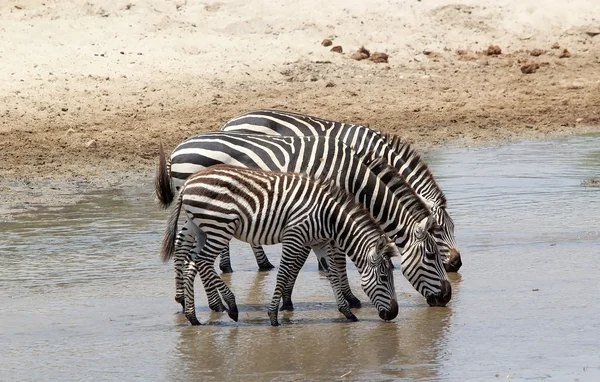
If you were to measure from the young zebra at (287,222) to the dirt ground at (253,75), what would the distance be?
5.09 meters

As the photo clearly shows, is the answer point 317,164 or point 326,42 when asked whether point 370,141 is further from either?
Result: point 326,42

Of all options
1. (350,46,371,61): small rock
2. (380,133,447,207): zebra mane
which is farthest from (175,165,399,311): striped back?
(350,46,371,61): small rock

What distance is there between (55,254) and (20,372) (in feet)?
10.9

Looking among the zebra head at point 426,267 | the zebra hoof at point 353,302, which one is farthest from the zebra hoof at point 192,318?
the zebra head at point 426,267

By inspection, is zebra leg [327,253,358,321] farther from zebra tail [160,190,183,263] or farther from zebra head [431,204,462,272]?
zebra head [431,204,462,272]

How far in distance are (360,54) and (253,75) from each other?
210cm

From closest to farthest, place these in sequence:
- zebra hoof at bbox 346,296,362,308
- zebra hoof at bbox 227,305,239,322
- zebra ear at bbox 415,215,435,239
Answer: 1. zebra hoof at bbox 227,305,239,322
2. zebra ear at bbox 415,215,435,239
3. zebra hoof at bbox 346,296,362,308

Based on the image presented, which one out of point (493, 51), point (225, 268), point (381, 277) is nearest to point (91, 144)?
point (225, 268)

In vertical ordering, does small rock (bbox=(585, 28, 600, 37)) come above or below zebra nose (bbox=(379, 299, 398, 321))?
below

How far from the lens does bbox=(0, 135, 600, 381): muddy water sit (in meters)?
7.02

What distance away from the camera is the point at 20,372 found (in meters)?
6.90

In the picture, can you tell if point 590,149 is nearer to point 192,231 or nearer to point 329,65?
point 329,65

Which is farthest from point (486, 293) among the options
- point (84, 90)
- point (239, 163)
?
point (84, 90)

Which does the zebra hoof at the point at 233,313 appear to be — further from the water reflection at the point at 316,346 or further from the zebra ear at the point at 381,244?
the zebra ear at the point at 381,244
